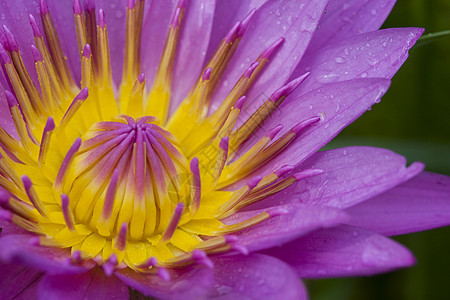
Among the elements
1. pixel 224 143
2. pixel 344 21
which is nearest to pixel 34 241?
pixel 224 143

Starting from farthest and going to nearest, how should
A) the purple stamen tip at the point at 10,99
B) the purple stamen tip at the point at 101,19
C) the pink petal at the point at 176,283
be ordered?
the purple stamen tip at the point at 101,19
the purple stamen tip at the point at 10,99
the pink petal at the point at 176,283

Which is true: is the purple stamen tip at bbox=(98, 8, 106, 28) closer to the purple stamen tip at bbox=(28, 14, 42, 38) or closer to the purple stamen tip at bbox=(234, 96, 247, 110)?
the purple stamen tip at bbox=(28, 14, 42, 38)

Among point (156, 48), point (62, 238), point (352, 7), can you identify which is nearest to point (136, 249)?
point (62, 238)

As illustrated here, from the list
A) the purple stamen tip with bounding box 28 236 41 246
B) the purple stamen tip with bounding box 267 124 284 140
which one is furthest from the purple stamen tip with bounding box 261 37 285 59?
the purple stamen tip with bounding box 28 236 41 246

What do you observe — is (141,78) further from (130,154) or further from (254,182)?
(254,182)

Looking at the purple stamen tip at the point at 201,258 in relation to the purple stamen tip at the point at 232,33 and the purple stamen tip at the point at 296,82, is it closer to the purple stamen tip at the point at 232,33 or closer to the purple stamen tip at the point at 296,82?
the purple stamen tip at the point at 296,82

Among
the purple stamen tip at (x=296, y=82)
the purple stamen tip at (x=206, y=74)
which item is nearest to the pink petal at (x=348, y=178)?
the purple stamen tip at (x=296, y=82)
